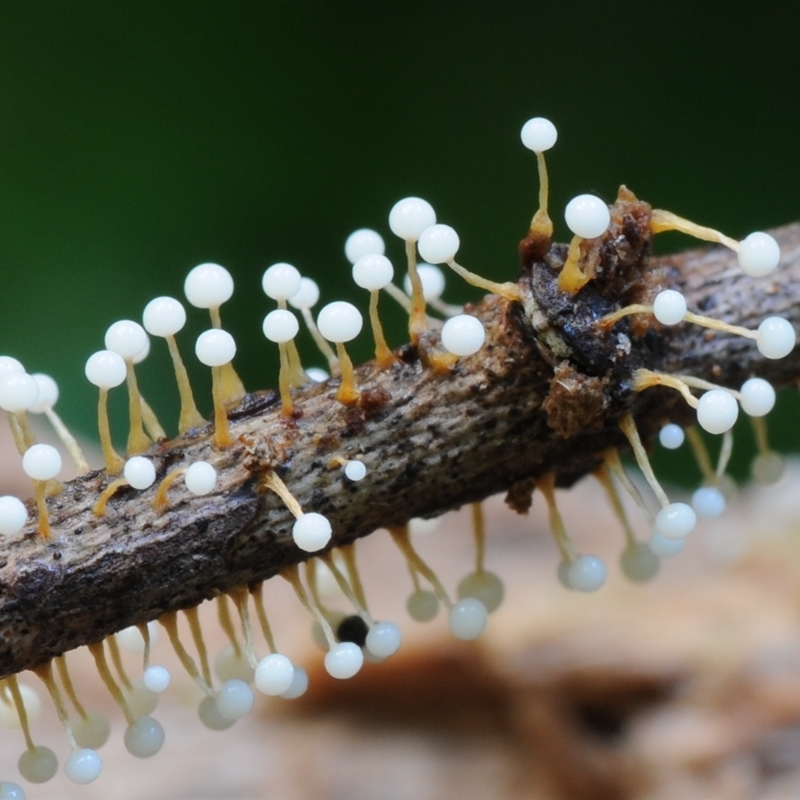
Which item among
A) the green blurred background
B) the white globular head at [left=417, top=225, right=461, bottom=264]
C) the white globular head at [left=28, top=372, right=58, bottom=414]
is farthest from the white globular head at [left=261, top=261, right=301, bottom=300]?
the green blurred background

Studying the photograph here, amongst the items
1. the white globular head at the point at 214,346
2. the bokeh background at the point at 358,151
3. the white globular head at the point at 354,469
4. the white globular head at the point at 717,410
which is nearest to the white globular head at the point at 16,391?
the white globular head at the point at 214,346

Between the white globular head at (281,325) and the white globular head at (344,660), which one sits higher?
the white globular head at (281,325)

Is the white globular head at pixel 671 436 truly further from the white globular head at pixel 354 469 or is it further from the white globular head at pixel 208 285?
the white globular head at pixel 208 285

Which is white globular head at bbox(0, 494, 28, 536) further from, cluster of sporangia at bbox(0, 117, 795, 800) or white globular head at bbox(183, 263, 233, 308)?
white globular head at bbox(183, 263, 233, 308)

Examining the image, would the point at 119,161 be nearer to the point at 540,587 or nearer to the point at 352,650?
the point at 540,587

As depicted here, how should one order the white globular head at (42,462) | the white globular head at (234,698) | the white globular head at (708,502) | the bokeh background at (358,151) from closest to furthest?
the white globular head at (42,462)
the white globular head at (234,698)
the white globular head at (708,502)
the bokeh background at (358,151)

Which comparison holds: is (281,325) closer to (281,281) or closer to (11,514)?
(281,281)

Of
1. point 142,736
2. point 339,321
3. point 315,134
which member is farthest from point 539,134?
point 315,134

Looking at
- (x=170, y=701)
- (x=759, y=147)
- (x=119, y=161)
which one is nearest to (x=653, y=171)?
(x=759, y=147)
